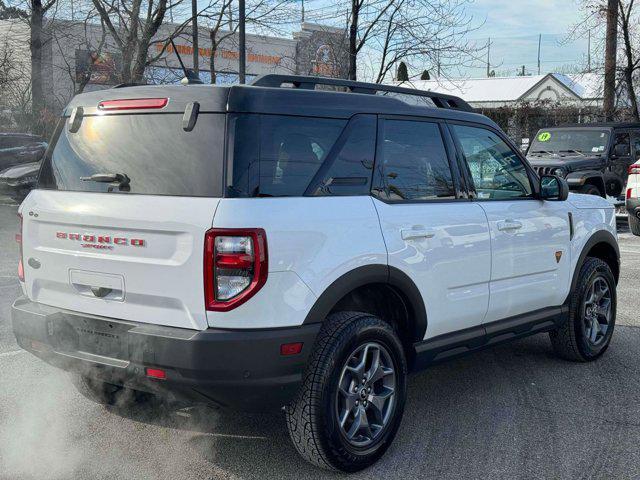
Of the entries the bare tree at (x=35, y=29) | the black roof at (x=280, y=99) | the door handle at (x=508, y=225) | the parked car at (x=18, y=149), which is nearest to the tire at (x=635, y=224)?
the door handle at (x=508, y=225)

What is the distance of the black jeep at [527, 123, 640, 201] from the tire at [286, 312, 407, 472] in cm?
1045

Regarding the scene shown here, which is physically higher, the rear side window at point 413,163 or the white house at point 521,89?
the white house at point 521,89

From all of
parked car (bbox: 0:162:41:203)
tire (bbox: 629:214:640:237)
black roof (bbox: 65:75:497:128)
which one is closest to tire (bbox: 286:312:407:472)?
black roof (bbox: 65:75:497:128)

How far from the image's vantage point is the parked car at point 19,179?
15242 mm

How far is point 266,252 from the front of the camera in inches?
130

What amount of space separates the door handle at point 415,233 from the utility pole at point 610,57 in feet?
60.4

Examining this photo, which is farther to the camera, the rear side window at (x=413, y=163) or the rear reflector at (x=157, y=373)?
the rear side window at (x=413, y=163)

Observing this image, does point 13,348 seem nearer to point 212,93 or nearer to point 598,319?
point 212,93

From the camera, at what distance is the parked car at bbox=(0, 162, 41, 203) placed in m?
15.2

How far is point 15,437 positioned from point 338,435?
1.83 meters

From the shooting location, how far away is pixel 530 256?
492cm

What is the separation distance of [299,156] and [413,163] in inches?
35.6

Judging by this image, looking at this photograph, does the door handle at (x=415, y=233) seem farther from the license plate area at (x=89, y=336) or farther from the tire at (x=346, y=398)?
the license plate area at (x=89, y=336)

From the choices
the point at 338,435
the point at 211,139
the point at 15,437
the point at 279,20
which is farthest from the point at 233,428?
the point at 279,20
